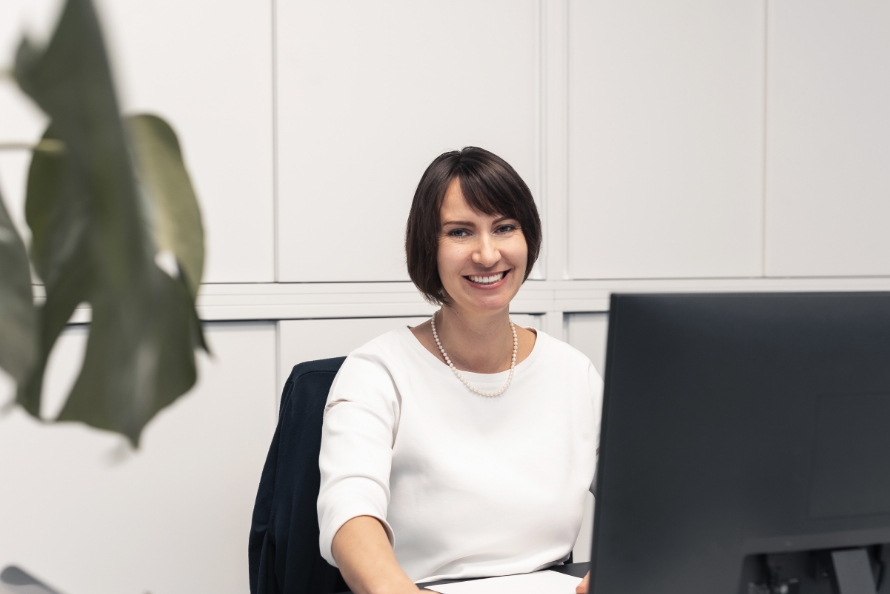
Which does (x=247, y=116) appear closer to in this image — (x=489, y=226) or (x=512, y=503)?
(x=489, y=226)

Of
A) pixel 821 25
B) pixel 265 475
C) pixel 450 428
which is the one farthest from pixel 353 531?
pixel 821 25

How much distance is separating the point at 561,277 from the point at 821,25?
1.27 m

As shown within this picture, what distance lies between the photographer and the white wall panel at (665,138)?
7.65 feet

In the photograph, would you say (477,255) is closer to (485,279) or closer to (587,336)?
(485,279)

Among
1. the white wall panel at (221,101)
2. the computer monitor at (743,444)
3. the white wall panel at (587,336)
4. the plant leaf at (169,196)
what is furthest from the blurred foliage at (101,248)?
the white wall panel at (587,336)

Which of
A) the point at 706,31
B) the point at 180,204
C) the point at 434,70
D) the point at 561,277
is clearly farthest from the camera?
the point at 706,31

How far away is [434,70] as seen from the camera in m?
2.12

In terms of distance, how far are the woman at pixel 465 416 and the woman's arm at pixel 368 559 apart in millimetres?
11

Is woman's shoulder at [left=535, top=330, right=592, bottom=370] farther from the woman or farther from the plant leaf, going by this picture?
the plant leaf

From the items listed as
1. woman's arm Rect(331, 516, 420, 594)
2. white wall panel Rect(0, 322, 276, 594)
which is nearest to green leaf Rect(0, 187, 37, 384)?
woman's arm Rect(331, 516, 420, 594)

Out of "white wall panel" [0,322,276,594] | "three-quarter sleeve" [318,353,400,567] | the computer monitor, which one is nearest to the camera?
the computer monitor

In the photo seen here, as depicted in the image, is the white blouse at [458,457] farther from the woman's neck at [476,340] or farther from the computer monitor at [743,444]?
the computer monitor at [743,444]

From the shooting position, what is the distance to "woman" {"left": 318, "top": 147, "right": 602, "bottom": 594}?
1250 mm

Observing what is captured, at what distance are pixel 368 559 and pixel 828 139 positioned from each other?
226 centimetres
